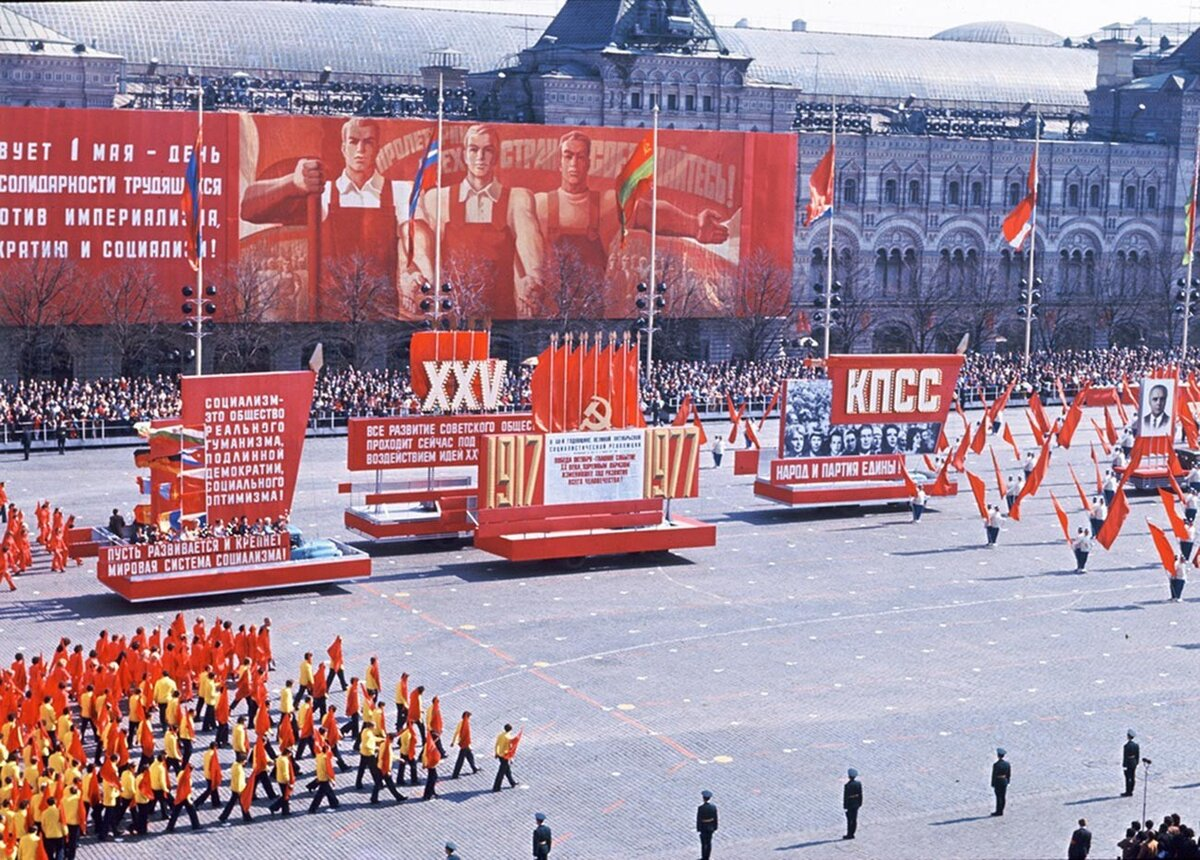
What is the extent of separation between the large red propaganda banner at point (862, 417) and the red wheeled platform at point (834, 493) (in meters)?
0.25

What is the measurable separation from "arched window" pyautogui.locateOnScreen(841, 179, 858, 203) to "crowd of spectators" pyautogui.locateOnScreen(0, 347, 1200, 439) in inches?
463

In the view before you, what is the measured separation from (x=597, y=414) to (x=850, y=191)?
54181mm

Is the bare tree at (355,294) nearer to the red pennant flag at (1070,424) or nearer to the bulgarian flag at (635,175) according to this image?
the bulgarian flag at (635,175)

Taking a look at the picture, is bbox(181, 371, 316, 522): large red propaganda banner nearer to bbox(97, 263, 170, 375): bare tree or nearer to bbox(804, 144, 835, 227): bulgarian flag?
bbox(804, 144, 835, 227): bulgarian flag

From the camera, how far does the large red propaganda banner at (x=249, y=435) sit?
38.5 m

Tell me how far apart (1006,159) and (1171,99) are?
11254mm

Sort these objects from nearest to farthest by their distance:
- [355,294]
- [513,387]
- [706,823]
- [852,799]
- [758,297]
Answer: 1. [706,823]
2. [852,799]
3. [513,387]
4. [355,294]
5. [758,297]

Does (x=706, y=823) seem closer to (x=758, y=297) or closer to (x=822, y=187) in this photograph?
(x=822, y=187)

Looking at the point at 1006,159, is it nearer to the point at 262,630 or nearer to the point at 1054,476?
the point at 1054,476

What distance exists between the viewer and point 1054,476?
58.7m

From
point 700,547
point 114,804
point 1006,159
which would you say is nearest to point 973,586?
point 700,547

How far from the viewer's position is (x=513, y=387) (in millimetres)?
70312

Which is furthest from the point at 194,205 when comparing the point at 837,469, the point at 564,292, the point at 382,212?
the point at 564,292

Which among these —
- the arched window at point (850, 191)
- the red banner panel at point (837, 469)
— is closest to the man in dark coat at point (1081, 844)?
the red banner panel at point (837, 469)
